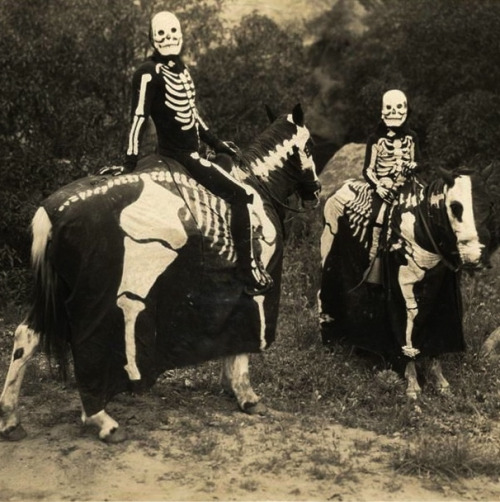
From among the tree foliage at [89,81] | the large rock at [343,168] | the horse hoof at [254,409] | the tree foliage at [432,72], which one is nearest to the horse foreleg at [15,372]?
the horse hoof at [254,409]

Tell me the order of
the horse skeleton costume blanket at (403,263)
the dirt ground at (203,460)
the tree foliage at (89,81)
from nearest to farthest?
the dirt ground at (203,460)
the horse skeleton costume blanket at (403,263)
the tree foliage at (89,81)

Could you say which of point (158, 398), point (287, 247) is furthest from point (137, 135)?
point (287, 247)

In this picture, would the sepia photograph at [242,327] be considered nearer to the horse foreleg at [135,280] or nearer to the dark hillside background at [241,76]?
the horse foreleg at [135,280]

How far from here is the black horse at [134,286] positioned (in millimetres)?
5785

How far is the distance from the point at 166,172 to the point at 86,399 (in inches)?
64.7

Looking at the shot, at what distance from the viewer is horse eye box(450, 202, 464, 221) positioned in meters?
6.46

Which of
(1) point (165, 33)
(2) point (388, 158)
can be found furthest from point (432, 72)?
(1) point (165, 33)

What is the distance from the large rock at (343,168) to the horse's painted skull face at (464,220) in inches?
194

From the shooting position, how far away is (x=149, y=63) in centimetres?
605

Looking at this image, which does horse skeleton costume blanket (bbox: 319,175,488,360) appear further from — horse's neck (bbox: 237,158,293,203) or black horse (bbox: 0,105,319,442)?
black horse (bbox: 0,105,319,442)

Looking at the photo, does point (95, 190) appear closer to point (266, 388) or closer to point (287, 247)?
point (266, 388)

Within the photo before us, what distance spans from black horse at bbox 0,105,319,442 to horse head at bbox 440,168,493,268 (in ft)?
4.38

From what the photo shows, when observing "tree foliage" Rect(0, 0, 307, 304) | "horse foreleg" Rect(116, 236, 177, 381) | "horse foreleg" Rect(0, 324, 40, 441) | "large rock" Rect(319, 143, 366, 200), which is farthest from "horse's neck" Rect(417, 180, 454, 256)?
"large rock" Rect(319, 143, 366, 200)

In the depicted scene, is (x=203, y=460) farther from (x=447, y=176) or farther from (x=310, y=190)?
(x=447, y=176)
